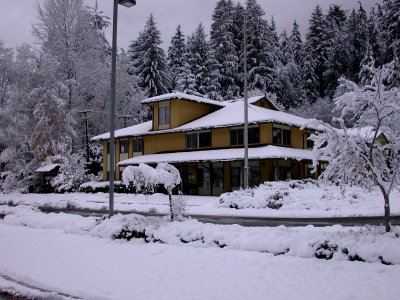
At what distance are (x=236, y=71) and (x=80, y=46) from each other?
25.2m

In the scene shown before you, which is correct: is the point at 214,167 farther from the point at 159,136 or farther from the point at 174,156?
the point at 159,136

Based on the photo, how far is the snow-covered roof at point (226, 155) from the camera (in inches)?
1201

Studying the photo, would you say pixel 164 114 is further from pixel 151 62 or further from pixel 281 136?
pixel 151 62

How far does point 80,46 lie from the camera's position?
50531 millimetres

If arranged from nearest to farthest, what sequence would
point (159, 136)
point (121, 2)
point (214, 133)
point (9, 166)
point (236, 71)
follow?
point (121, 2) → point (214, 133) → point (159, 136) → point (9, 166) → point (236, 71)

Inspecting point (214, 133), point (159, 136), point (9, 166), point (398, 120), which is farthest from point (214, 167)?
point (398, 120)

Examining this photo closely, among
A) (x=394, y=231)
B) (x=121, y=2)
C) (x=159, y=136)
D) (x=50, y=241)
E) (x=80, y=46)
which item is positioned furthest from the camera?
(x=80, y=46)

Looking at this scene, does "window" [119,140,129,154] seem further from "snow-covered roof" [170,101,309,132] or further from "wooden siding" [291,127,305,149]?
"wooden siding" [291,127,305,149]

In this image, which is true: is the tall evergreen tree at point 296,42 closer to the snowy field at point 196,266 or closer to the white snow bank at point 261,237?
the white snow bank at point 261,237

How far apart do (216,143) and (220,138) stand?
0.62 metres

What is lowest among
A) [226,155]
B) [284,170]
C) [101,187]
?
[101,187]

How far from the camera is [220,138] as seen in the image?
1422 inches

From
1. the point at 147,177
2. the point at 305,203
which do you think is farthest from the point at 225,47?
the point at 147,177

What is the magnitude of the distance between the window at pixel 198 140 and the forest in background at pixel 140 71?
12.5 metres
